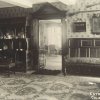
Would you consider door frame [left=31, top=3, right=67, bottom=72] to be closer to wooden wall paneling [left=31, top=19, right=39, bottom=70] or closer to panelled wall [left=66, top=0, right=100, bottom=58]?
wooden wall paneling [left=31, top=19, right=39, bottom=70]

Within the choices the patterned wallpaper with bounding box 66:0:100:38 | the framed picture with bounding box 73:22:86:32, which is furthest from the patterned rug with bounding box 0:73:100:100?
the framed picture with bounding box 73:22:86:32

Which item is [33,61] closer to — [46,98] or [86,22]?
[86,22]

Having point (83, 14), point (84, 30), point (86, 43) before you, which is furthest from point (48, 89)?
point (83, 14)

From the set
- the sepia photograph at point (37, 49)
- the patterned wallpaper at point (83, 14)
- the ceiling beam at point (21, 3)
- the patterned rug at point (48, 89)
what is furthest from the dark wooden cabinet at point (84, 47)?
the ceiling beam at point (21, 3)

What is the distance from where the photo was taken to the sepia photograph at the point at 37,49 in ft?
20.6

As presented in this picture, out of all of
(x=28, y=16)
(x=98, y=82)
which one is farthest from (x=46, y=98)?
(x=28, y=16)

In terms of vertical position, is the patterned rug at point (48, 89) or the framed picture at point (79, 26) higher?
the framed picture at point (79, 26)

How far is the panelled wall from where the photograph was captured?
8.13 meters

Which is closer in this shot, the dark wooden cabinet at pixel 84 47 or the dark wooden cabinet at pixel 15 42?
the dark wooden cabinet at pixel 84 47

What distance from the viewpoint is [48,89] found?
609 centimetres

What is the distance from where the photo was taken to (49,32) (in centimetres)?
1998

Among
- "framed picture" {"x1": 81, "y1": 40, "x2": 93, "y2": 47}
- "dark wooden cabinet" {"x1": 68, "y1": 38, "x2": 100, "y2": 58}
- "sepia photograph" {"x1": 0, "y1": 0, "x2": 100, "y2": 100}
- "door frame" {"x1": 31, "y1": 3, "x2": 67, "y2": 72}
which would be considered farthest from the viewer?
"door frame" {"x1": 31, "y1": 3, "x2": 67, "y2": 72}

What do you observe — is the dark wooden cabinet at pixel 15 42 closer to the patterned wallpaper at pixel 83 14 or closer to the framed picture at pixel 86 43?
the patterned wallpaper at pixel 83 14

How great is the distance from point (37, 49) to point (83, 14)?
2.76 metres
